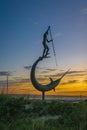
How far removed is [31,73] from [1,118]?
574 cm

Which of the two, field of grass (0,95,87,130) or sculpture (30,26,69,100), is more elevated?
sculpture (30,26,69,100)

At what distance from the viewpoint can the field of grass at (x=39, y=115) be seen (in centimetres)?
858

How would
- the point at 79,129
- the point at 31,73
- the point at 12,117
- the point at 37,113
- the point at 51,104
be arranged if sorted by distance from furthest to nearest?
the point at 31,73 → the point at 51,104 → the point at 37,113 → the point at 12,117 → the point at 79,129

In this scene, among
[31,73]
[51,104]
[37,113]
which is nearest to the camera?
[37,113]

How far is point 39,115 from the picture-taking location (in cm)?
1199

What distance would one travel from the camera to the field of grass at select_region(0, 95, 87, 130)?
8.58 metres

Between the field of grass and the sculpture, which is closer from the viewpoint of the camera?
the field of grass

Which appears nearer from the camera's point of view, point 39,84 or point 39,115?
point 39,115

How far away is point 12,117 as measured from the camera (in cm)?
1082

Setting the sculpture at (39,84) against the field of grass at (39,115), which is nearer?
the field of grass at (39,115)

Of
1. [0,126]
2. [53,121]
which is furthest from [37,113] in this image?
[0,126]

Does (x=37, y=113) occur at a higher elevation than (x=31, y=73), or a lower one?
lower

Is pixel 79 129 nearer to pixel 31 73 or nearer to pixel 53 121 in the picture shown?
pixel 53 121

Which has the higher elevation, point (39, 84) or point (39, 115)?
point (39, 84)
